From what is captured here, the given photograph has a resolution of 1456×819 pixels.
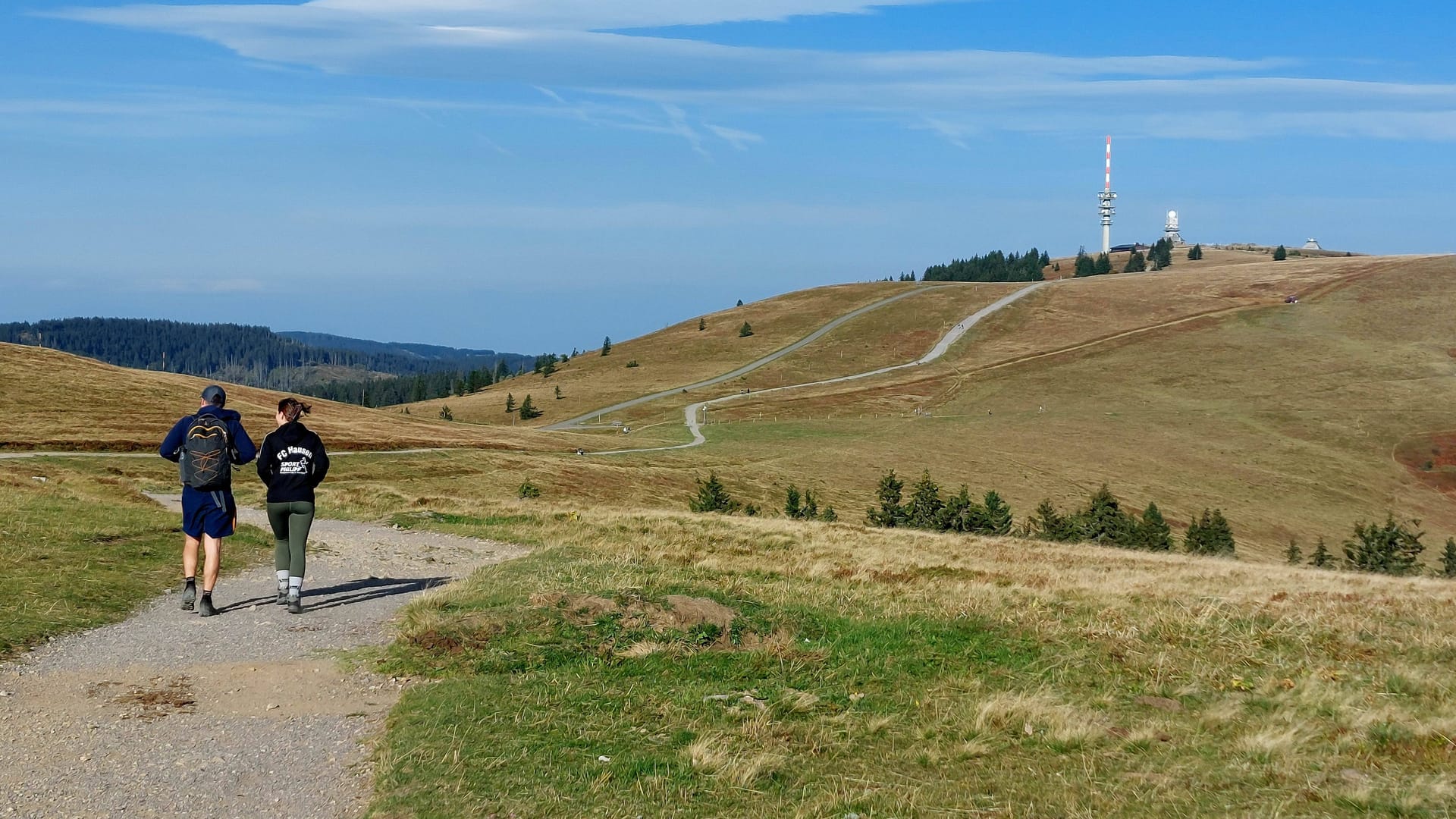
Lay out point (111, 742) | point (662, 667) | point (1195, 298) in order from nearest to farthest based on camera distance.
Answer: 1. point (111, 742)
2. point (662, 667)
3. point (1195, 298)

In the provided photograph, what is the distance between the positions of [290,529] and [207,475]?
56.4 inches

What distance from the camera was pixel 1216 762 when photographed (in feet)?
28.9

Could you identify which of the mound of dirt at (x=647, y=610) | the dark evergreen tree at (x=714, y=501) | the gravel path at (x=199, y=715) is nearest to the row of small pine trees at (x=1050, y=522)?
the dark evergreen tree at (x=714, y=501)

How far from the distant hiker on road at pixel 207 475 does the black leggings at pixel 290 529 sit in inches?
24.6

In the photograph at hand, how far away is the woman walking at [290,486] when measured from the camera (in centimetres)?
1481

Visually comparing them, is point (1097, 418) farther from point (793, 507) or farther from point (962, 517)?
point (793, 507)

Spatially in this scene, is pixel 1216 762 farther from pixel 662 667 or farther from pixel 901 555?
pixel 901 555

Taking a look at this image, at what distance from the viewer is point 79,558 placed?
679 inches

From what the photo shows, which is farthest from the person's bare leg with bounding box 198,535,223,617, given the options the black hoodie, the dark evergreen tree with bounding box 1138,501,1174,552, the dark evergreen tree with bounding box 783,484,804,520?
the dark evergreen tree with bounding box 1138,501,1174,552

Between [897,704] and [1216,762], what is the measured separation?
115 inches

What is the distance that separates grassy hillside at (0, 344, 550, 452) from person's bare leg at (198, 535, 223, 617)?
5295cm

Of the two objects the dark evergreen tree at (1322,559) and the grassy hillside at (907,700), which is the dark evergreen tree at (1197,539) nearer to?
the dark evergreen tree at (1322,559)

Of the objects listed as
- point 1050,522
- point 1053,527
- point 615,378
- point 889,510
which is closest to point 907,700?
point 889,510

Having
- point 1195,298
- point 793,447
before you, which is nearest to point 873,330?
point 1195,298
